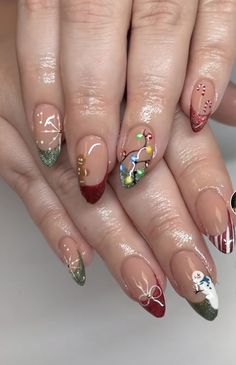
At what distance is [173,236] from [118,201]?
0.08 meters

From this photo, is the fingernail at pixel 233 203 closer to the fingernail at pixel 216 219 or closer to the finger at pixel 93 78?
the fingernail at pixel 216 219

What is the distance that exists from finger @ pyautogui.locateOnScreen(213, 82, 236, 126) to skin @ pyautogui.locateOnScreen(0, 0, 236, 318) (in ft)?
0.50

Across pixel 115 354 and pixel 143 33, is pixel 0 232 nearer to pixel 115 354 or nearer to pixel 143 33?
pixel 115 354

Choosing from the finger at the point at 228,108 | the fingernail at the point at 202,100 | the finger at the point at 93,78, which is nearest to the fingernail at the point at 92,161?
the finger at the point at 93,78

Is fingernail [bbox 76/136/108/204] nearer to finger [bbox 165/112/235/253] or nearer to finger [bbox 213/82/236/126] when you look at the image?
finger [bbox 165/112/235/253]

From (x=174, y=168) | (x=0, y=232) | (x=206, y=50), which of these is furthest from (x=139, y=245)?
(x=0, y=232)

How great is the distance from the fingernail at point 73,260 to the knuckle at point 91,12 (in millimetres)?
243

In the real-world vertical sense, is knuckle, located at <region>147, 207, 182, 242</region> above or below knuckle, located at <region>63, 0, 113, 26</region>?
below

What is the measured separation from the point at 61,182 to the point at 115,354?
0.30m

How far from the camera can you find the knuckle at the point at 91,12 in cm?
61

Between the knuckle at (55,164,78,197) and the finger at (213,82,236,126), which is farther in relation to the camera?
the finger at (213,82,236,126)

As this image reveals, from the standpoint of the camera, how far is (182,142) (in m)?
0.67

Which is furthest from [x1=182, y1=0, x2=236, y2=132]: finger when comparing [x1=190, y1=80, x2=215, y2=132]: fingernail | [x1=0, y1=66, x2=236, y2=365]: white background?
[x1=0, y1=66, x2=236, y2=365]: white background

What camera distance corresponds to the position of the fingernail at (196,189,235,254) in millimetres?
603
